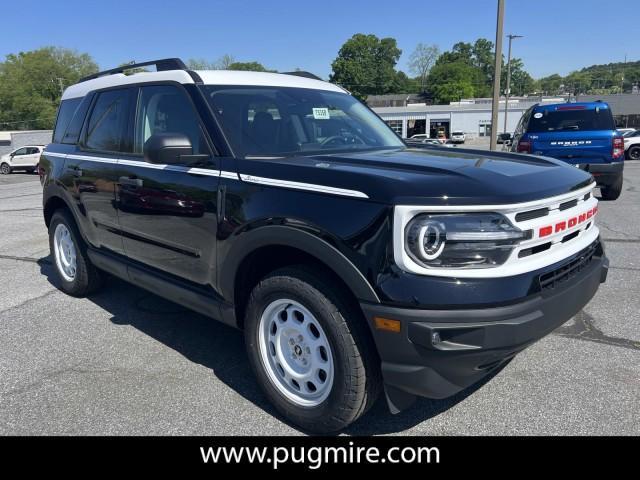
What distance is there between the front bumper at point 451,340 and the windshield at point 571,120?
8.46m

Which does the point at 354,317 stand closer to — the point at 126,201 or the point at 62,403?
the point at 62,403

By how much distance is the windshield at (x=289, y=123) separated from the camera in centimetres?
319

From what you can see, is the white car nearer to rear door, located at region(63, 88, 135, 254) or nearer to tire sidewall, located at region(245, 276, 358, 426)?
rear door, located at region(63, 88, 135, 254)

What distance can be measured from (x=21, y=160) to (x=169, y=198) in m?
30.2

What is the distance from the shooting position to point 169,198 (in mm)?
3318

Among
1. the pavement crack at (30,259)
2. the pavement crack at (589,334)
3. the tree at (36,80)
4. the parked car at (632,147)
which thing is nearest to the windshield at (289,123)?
the pavement crack at (589,334)

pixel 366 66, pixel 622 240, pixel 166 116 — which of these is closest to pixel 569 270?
pixel 166 116

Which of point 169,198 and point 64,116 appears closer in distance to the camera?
point 169,198

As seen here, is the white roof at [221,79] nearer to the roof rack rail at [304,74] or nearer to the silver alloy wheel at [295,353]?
the roof rack rail at [304,74]

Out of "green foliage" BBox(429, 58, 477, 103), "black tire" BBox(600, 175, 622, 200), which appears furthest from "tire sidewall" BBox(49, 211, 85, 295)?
"green foliage" BBox(429, 58, 477, 103)

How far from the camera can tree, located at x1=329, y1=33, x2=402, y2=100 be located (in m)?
117

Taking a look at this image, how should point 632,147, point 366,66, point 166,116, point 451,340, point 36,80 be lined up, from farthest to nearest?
point 366,66 → point 36,80 → point 632,147 → point 166,116 → point 451,340

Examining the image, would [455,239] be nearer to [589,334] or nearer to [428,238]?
[428,238]
